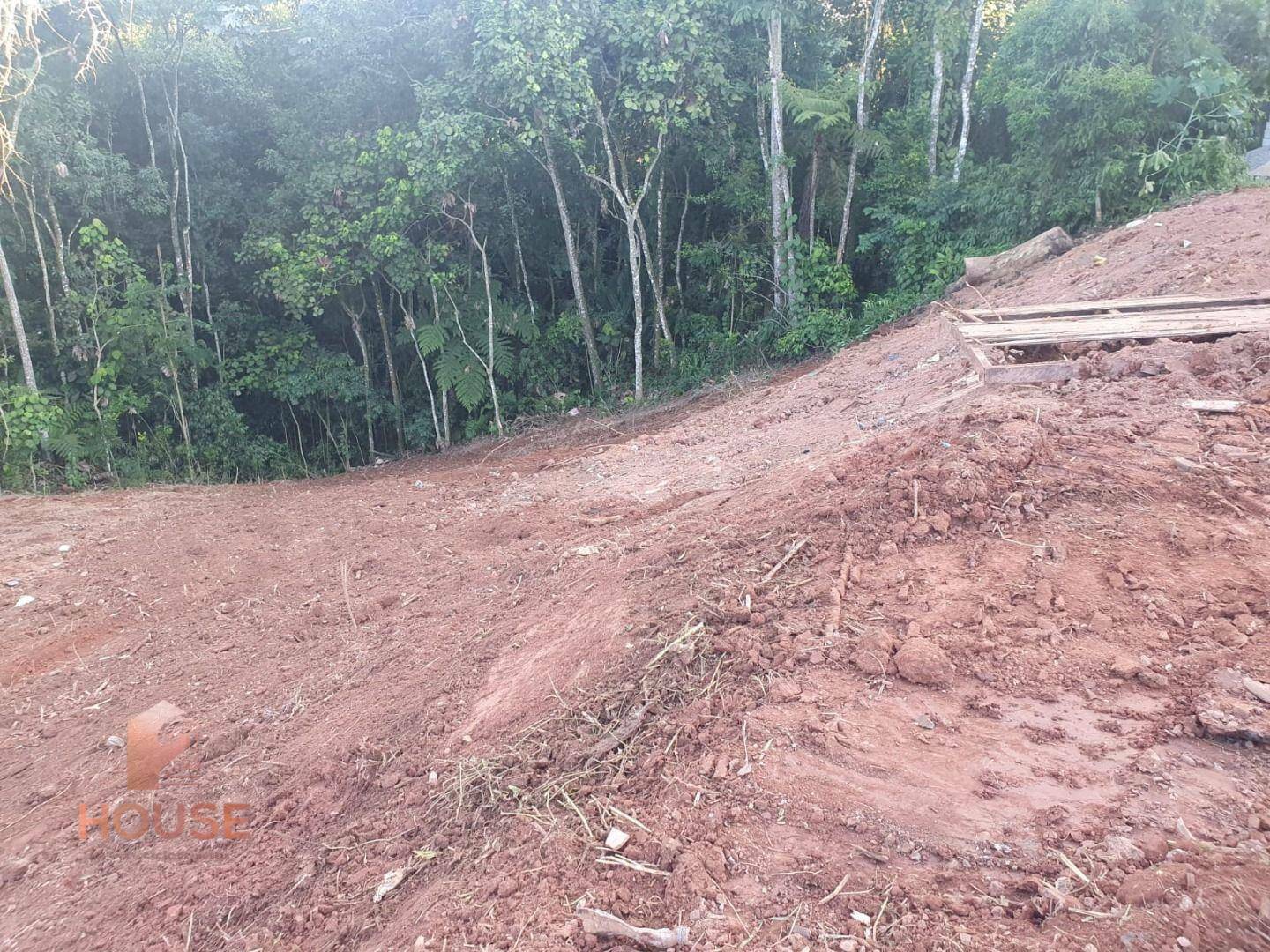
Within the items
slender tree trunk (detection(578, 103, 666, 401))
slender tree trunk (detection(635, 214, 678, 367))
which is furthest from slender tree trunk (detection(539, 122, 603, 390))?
slender tree trunk (detection(635, 214, 678, 367))

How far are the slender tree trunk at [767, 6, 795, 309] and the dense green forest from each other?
0.05 meters

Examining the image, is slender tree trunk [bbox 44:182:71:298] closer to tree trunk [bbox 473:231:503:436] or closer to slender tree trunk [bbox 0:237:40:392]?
slender tree trunk [bbox 0:237:40:392]

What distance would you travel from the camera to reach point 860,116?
32.0ft

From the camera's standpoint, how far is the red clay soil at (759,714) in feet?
5.97

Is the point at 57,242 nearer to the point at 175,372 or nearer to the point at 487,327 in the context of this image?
the point at 175,372

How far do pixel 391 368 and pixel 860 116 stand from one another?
22.9 ft

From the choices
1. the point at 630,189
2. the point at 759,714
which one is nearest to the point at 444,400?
the point at 630,189

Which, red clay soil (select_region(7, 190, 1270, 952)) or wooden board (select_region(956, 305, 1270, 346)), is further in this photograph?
wooden board (select_region(956, 305, 1270, 346))

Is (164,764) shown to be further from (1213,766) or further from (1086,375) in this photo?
(1086,375)

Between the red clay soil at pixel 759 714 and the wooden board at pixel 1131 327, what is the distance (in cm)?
23

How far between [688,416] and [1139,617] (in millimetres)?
6008

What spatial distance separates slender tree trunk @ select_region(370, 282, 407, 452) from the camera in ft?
35.3

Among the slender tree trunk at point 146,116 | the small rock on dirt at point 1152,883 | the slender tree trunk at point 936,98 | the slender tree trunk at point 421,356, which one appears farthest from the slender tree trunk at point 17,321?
the slender tree trunk at point 936,98

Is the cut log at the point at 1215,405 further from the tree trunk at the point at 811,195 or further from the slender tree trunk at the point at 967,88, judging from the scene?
the slender tree trunk at the point at 967,88
